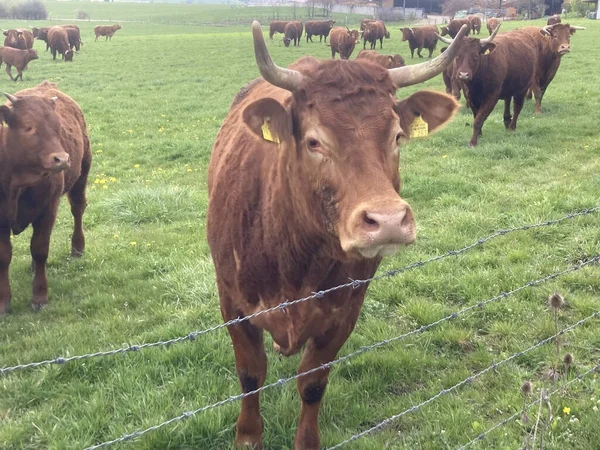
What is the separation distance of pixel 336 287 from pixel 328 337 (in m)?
0.49

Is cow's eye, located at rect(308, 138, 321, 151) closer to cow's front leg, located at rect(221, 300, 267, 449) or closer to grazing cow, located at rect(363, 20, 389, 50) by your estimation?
cow's front leg, located at rect(221, 300, 267, 449)

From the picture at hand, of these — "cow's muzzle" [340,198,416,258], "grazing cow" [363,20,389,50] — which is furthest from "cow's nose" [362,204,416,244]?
"grazing cow" [363,20,389,50]

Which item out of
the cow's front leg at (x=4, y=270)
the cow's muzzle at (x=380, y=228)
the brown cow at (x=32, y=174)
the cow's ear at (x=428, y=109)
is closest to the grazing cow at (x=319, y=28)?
the brown cow at (x=32, y=174)

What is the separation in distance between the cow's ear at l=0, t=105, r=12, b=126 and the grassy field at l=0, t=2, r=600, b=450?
5.11ft

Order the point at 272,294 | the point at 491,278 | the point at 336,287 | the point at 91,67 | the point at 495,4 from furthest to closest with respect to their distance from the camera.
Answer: the point at 495,4, the point at 91,67, the point at 491,278, the point at 272,294, the point at 336,287

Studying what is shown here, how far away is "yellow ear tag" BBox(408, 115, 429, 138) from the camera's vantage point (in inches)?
111

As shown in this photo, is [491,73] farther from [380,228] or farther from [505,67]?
[380,228]

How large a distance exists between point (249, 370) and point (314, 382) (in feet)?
1.25

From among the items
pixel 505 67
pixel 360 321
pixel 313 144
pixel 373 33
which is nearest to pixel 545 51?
pixel 505 67

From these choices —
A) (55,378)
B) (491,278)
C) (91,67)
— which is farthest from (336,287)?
(91,67)

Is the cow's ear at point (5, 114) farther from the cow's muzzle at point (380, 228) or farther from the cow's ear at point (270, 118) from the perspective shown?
the cow's muzzle at point (380, 228)

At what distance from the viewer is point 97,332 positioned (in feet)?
14.6

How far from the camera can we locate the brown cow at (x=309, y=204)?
2.25 metres

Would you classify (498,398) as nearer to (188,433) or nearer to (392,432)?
(392,432)
